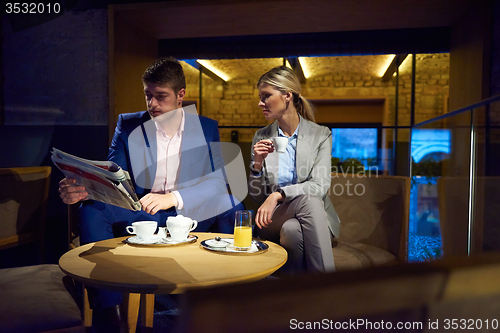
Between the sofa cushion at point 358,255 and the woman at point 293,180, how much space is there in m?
0.11

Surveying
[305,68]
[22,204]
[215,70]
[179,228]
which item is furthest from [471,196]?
[215,70]

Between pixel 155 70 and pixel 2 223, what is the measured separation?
4.43 ft

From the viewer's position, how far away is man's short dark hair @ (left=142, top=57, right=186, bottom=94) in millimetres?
1985

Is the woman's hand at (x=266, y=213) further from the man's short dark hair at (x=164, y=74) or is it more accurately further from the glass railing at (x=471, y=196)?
Answer: the man's short dark hair at (x=164, y=74)

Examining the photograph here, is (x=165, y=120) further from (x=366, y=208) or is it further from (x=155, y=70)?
(x=366, y=208)

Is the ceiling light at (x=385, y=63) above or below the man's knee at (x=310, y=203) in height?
above

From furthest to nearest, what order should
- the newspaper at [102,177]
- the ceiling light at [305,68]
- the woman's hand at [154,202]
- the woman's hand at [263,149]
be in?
the ceiling light at [305,68]
the woman's hand at [263,149]
the woman's hand at [154,202]
the newspaper at [102,177]

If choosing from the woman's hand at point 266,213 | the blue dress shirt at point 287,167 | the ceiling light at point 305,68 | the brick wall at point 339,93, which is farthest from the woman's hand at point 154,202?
the ceiling light at point 305,68

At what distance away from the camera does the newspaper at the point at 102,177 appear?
121cm

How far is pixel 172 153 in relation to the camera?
2129 millimetres

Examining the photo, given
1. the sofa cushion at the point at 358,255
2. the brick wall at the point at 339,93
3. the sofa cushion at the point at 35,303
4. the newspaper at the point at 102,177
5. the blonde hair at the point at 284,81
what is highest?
the brick wall at the point at 339,93

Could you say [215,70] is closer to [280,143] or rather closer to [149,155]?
[149,155]

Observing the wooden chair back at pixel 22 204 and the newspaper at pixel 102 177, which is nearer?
the newspaper at pixel 102 177

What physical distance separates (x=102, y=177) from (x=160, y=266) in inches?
14.6
